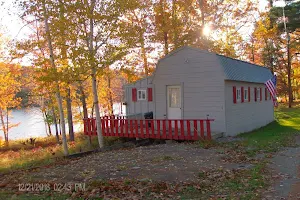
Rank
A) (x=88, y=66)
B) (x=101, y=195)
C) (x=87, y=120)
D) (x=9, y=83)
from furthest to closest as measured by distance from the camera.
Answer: (x=9, y=83) → (x=87, y=120) → (x=88, y=66) → (x=101, y=195)

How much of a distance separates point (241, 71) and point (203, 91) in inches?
109

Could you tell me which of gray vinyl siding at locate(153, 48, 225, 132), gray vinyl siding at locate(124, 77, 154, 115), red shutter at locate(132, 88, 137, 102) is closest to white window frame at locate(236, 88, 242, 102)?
gray vinyl siding at locate(153, 48, 225, 132)

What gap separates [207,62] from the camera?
1315 centimetres

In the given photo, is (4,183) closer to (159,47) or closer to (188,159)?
(188,159)

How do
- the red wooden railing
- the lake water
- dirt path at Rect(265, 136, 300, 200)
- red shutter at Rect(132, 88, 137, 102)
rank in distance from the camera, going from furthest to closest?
the lake water < red shutter at Rect(132, 88, 137, 102) < the red wooden railing < dirt path at Rect(265, 136, 300, 200)

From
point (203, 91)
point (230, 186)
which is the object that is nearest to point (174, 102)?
point (203, 91)

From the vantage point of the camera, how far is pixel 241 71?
1458cm

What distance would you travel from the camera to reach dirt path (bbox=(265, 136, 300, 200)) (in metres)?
5.26

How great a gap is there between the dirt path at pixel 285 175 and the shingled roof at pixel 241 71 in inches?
188

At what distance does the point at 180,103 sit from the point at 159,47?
7.86m

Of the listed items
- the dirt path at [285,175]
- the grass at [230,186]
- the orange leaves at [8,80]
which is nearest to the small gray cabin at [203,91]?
the dirt path at [285,175]


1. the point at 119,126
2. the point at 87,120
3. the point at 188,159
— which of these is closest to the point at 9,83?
the point at 87,120

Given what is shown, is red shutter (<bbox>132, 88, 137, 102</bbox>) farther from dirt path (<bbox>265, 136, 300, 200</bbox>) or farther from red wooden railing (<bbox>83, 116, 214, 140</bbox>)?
dirt path (<bbox>265, 136, 300, 200</bbox>)

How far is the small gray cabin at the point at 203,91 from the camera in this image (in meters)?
12.9
